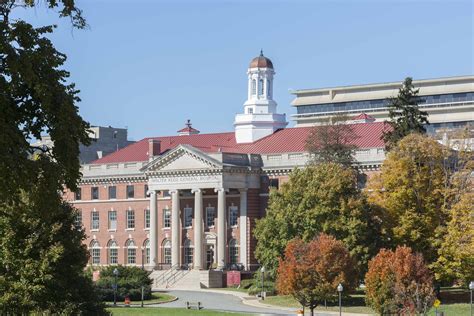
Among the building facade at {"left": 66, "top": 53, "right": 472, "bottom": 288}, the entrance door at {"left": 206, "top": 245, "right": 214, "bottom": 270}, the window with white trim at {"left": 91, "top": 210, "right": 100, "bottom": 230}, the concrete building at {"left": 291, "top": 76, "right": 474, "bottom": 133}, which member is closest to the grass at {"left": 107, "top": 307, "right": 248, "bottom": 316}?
the building facade at {"left": 66, "top": 53, "right": 472, "bottom": 288}

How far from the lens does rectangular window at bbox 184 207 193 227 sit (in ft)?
388

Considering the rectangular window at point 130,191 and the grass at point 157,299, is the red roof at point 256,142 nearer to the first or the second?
the rectangular window at point 130,191

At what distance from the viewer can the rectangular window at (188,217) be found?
118 meters

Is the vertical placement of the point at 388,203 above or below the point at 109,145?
below

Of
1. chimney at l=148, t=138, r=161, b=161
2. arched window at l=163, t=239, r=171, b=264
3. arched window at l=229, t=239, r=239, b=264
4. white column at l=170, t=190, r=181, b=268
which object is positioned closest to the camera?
arched window at l=229, t=239, r=239, b=264

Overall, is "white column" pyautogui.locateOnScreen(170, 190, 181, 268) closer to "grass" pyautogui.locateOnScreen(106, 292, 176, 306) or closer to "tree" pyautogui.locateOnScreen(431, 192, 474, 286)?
"grass" pyautogui.locateOnScreen(106, 292, 176, 306)

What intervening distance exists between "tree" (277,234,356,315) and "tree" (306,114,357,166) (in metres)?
18.6

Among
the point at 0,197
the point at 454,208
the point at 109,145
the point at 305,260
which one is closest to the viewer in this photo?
the point at 0,197

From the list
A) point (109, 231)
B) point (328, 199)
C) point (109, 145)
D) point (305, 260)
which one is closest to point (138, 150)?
point (109, 231)

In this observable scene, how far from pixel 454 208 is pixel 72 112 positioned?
52672mm

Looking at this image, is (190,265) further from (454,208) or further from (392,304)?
(392,304)

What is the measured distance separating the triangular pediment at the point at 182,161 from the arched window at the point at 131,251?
861 centimetres

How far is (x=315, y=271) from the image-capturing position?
78062 millimetres

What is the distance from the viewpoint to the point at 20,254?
56844 millimetres
